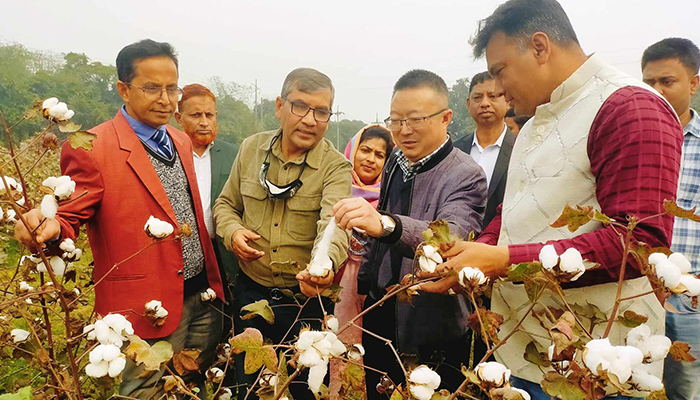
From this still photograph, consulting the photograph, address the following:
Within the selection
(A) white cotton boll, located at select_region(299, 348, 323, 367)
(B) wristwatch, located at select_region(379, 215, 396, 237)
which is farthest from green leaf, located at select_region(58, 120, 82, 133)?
(B) wristwatch, located at select_region(379, 215, 396, 237)

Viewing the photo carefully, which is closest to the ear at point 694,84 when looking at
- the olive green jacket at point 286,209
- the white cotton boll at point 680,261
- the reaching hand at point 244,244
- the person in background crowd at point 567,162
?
the person in background crowd at point 567,162

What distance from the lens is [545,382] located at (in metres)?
0.78

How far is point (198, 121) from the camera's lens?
10.1 feet

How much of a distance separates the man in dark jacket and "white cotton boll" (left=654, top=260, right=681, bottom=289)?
92 cm

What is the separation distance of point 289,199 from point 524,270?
1.36m

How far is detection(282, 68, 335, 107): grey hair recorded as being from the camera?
2082 millimetres

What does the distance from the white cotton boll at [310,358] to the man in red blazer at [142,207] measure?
4.02 feet

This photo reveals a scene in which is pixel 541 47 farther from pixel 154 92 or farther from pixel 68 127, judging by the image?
pixel 154 92

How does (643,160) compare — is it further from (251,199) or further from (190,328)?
(190,328)

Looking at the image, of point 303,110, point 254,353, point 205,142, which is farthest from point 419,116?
point 205,142

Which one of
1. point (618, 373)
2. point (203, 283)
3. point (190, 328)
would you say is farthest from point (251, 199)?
point (618, 373)

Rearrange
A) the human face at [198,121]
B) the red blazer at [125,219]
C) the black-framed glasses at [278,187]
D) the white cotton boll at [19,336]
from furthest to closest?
the human face at [198,121] < the black-framed glasses at [278,187] < the red blazer at [125,219] < the white cotton boll at [19,336]

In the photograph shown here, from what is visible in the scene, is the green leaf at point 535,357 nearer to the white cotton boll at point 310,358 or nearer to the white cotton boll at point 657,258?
the white cotton boll at point 657,258

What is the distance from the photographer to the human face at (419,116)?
6.45 ft
